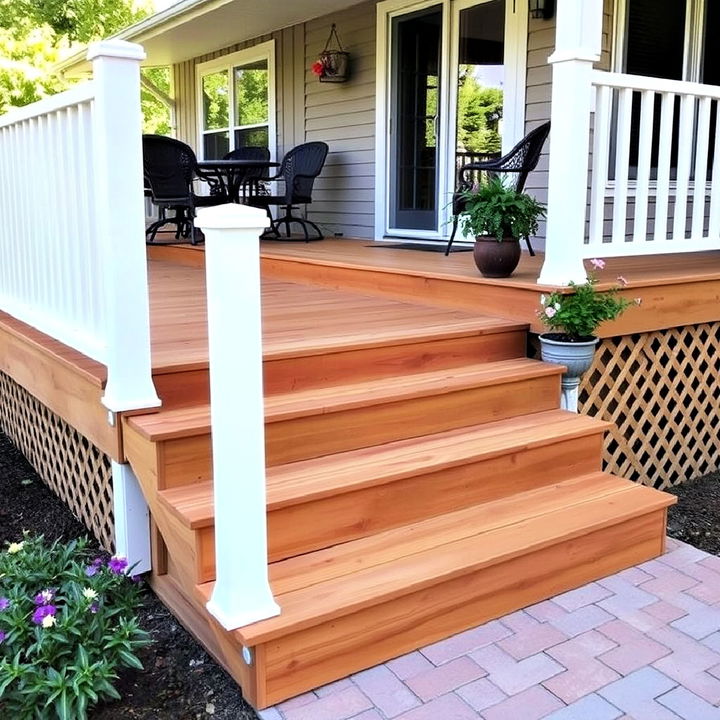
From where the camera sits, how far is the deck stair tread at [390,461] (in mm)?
2193

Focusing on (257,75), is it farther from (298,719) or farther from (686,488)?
(298,719)

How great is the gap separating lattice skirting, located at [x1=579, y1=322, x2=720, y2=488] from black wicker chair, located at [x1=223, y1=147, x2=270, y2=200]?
13.2 ft

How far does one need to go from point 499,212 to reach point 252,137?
18.3ft

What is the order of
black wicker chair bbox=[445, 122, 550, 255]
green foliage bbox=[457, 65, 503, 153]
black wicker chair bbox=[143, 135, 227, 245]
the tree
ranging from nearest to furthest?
black wicker chair bbox=[445, 122, 550, 255], green foliage bbox=[457, 65, 503, 153], black wicker chair bbox=[143, 135, 227, 245], the tree

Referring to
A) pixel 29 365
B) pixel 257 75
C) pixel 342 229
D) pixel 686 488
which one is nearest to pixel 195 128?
pixel 257 75

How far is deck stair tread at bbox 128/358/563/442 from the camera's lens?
7.68 ft

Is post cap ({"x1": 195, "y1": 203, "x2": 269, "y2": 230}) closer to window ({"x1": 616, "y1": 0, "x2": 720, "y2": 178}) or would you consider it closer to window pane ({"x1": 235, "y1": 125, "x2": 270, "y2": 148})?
window ({"x1": 616, "y1": 0, "x2": 720, "y2": 178})

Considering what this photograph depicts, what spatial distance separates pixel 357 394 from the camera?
2738 millimetres

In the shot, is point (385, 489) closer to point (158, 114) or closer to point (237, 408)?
point (237, 408)

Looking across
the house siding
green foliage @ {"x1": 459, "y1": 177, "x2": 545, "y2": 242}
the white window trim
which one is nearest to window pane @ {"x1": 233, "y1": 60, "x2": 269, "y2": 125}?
the white window trim

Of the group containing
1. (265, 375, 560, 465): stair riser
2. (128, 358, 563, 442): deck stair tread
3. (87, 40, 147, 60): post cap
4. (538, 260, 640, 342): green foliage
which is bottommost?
(265, 375, 560, 465): stair riser

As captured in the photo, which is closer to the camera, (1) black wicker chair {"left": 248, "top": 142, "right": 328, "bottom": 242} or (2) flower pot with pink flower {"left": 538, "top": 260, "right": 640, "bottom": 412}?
(2) flower pot with pink flower {"left": 538, "top": 260, "right": 640, "bottom": 412}

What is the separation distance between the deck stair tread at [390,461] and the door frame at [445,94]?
292cm

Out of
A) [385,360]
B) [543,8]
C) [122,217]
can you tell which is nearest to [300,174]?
[543,8]
